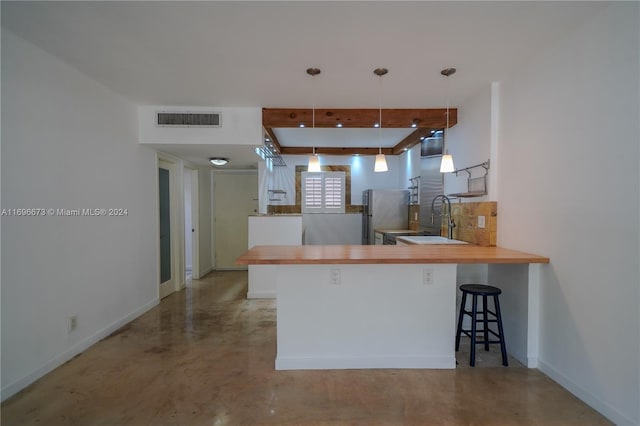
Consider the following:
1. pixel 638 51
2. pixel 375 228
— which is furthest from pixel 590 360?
pixel 375 228

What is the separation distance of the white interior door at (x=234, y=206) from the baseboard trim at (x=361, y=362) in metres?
3.96

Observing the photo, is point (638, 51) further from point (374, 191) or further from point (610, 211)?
point (374, 191)

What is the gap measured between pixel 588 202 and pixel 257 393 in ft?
Result: 8.52

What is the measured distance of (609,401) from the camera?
1896 millimetres

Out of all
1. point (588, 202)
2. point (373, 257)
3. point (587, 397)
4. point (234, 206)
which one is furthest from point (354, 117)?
point (234, 206)

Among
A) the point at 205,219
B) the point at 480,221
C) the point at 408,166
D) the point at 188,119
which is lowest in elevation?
the point at 205,219

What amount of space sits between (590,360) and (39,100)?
437cm

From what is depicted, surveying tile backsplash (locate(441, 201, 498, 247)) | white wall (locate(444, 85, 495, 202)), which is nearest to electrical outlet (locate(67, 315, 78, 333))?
tile backsplash (locate(441, 201, 498, 247))

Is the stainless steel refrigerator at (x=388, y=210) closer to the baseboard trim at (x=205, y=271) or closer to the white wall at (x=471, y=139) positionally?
the white wall at (x=471, y=139)

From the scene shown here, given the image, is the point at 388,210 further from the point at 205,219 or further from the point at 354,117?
the point at 205,219

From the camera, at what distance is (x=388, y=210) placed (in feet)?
19.2

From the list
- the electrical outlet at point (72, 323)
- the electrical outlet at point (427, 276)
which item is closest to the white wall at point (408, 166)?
the electrical outlet at point (427, 276)

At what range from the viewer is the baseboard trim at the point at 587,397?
5.97 feet

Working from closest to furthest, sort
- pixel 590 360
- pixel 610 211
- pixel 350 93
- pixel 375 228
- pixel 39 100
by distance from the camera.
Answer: pixel 610 211 < pixel 590 360 < pixel 39 100 < pixel 350 93 < pixel 375 228
